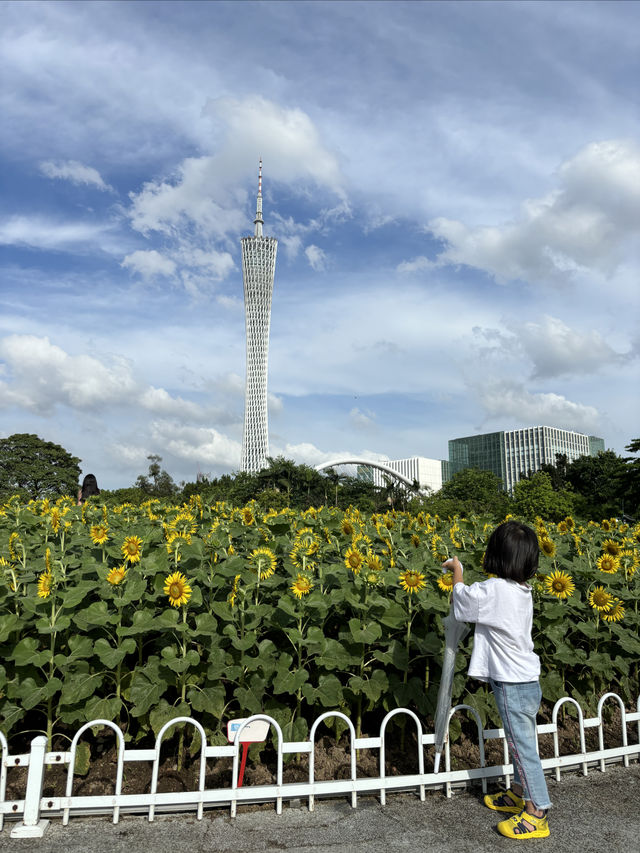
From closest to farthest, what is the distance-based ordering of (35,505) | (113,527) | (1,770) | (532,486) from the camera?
(1,770) → (113,527) → (35,505) → (532,486)

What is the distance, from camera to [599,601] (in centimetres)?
437

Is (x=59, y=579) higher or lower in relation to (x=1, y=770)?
higher

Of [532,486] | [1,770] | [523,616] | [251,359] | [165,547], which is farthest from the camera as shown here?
[251,359]

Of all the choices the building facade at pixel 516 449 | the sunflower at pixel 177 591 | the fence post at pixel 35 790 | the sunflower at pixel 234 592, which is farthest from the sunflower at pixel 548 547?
the building facade at pixel 516 449

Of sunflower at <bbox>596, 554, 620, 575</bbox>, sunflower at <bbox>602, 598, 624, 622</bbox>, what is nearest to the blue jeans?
sunflower at <bbox>602, 598, 624, 622</bbox>

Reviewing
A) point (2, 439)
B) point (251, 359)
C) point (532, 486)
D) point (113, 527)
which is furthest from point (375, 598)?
point (251, 359)

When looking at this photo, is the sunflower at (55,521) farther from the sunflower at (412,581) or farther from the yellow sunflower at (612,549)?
the yellow sunflower at (612,549)

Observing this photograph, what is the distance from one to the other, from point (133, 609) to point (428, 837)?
2.04 meters

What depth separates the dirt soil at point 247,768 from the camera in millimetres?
3594

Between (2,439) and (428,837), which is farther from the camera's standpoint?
(2,439)

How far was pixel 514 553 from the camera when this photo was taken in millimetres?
3320

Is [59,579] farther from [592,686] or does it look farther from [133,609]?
[592,686]

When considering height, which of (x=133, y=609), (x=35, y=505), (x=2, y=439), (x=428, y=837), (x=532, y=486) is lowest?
(x=428, y=837)

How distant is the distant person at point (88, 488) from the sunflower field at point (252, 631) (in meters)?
4.30
